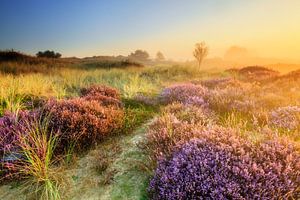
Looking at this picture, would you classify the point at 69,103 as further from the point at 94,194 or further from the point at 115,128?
the point at 94,194

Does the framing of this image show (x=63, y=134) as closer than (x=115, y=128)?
Yes

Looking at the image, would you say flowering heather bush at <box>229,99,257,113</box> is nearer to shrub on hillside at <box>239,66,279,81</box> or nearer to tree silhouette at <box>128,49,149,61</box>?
shrub on hillside at <box>239,66,279,81</box>

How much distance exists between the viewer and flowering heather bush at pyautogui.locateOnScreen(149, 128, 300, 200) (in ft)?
9.78

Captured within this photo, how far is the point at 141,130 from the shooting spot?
5.68 metres

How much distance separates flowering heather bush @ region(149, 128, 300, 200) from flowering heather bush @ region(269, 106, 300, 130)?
170 cm

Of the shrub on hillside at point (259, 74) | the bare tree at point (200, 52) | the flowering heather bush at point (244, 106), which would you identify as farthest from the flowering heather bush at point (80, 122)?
the bare tree at point (200, 52)

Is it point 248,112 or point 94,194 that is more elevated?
point 248,112

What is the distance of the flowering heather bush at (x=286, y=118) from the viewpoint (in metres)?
5.15

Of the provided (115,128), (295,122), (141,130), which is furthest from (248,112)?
(115,128)

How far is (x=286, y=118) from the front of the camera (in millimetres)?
5488

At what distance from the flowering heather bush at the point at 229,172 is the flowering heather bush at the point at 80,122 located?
5.84 ft

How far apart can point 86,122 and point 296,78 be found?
885cm

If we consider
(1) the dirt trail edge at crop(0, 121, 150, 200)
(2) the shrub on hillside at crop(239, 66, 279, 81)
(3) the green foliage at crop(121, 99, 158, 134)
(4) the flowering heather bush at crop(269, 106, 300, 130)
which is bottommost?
(1) the dirt trail edge at crop(0, 121, 150, 200)

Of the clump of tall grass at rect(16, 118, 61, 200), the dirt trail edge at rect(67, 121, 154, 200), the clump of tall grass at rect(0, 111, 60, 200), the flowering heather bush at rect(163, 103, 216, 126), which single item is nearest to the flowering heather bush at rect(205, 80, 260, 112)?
the flowering heather bush at rect(163, 103, 216, 126)
